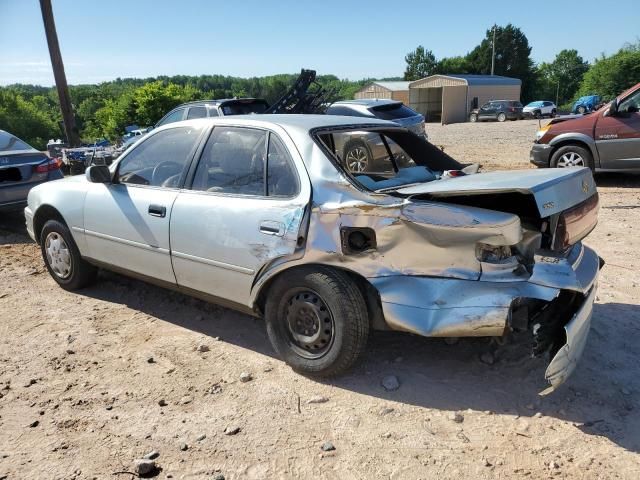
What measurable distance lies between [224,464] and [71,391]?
1.34m

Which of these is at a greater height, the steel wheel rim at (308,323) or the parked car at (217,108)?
the parked car at (217,108)

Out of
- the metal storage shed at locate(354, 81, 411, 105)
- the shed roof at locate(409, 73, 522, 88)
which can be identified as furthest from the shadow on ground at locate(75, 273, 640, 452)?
the metal storage shed at locate(354, 81, 411, 105)

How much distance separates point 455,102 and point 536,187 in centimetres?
4445

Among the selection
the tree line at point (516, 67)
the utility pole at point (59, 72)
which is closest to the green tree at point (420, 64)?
the tree line at point (516, 67)

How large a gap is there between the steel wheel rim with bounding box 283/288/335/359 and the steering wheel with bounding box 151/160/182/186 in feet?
4.69

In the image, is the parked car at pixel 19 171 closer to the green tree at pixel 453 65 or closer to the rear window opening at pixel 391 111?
the rear window opening at pixel 391 111

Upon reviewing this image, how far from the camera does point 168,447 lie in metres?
2.77

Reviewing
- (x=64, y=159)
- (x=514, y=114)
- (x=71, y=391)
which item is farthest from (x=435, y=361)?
(x=514, y=114)

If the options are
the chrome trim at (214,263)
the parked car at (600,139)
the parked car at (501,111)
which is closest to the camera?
the chrome trim at (214,263)

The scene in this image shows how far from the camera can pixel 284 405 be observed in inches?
123

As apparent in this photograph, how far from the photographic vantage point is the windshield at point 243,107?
10718mm

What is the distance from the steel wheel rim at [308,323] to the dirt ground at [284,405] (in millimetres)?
225

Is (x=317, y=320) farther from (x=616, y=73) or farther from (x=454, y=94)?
(x=616, y=73)

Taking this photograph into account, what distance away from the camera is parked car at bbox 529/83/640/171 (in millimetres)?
8758
